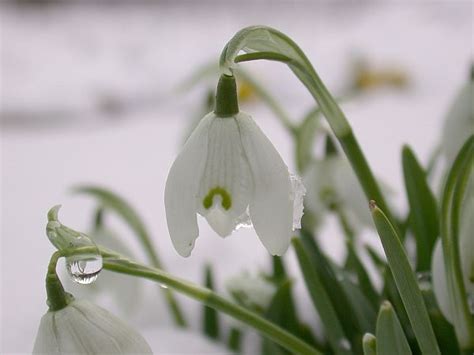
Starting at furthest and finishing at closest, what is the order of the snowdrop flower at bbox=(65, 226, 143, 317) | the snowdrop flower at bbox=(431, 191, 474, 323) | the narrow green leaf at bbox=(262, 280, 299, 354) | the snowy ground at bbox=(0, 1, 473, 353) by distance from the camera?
the snowy ground at bbox=(0, 1, 473, 353), the snowdrop flower at bbox=(65, 226, 143, 317), the narrow green leaf at bbox=(262, 280, 299, 354), the snowdrop flower at bbox=(431, 191, 474, 323)

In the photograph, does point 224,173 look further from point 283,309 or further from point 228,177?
point 283,309

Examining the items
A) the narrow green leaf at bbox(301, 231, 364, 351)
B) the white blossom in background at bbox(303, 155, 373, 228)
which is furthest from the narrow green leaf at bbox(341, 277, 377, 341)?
the white blossom in background at bbox(303, 155, 373, 228)

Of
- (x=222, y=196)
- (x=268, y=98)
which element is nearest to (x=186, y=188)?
(x=222, y=196)

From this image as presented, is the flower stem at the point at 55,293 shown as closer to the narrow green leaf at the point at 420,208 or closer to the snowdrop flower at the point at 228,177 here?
the snowdrop flower at the point at 228,177

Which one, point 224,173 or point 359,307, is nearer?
point 224,173

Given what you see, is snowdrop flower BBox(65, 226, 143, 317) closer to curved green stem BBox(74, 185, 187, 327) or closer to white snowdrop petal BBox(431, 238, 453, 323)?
curved green stem BBox(74, 185, 187, 327)

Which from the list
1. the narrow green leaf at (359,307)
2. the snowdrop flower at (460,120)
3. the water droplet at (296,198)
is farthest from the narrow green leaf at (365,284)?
the water droplet at (296,198)

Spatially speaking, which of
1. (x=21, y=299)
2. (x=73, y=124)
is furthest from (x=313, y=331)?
(x=73, y=124)
